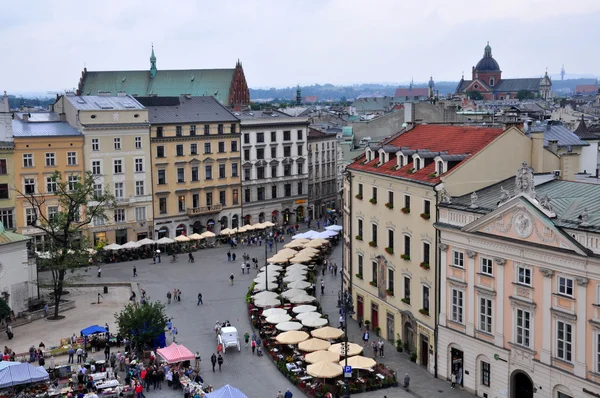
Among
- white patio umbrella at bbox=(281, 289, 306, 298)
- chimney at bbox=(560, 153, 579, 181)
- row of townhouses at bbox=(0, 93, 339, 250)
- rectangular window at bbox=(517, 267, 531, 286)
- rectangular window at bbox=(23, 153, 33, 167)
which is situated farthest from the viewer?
row of townhouses at bbox=(0, 93, 339, 250)

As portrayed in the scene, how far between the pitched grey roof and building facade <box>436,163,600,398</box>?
2137 inches

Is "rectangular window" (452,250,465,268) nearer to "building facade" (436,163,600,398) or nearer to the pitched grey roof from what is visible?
"building facade" (436,163,600,398)

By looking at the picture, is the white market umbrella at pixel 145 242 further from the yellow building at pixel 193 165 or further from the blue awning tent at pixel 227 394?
the blue awning tent at pixel 227 394

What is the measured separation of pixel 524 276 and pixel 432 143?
17.1m

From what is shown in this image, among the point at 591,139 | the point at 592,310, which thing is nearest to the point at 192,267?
the point at 591,139

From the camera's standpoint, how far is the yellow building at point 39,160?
80.2 meters

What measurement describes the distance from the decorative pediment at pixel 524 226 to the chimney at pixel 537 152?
10671 millimetres

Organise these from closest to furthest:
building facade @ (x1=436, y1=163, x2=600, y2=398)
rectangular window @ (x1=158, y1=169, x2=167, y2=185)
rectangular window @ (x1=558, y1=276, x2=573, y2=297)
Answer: building facade @ (x1=436, y1=163, x2=600, y2=398), rectangular window @ (x1=558, y1=276, x2=573, y2=297), rectangular window @ (x1=158, y1=169, x2=167, y2=185)

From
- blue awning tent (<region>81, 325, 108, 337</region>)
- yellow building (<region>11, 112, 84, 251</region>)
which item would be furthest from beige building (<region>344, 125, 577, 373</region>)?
yellow building (<region>11, 112, 84, 251</region>)

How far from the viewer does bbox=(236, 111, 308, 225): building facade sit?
100m

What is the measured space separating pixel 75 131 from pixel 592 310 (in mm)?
65030

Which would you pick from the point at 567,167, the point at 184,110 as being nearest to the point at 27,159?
the point at 184,110

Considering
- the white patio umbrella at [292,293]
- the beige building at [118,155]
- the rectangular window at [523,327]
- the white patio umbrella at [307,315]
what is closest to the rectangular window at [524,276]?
the rectangular window at [523,327]

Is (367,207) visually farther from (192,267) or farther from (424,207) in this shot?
(192,267)
